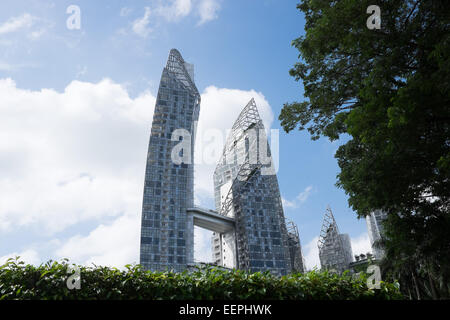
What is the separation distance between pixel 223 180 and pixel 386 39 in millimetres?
93258

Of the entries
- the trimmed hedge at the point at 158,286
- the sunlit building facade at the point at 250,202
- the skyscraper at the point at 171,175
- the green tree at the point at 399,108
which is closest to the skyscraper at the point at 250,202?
the sunlit building facade at the point at 250,202

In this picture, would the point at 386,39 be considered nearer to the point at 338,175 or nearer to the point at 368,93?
the point at 368,93

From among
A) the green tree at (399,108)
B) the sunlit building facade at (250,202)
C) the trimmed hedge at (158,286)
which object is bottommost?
the trimmed hedge at (158,286)

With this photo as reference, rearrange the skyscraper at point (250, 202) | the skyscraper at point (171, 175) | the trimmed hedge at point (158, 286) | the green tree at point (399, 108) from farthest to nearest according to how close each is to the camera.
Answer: the skyscraper at point (250, 202)
the skyscraper at point (171, 175)
the green tree at point (399, 108)
the trimmed hedge at point (158, 286)

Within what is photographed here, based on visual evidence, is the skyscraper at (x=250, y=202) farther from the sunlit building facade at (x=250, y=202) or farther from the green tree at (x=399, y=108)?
the green tree at (x=399, y=108)

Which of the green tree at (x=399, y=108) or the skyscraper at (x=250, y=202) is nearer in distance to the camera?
the green tree at (x=399, y=108)

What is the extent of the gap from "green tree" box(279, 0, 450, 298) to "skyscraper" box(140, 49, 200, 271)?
5985 centimetres

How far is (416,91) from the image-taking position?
346 inches

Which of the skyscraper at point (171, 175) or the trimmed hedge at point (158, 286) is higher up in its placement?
the skyscraper at point (171, 175)

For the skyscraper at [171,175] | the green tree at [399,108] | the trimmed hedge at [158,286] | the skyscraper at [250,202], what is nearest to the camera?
the trimmed hedge at [158,286]

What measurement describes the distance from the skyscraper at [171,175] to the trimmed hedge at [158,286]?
61.8m

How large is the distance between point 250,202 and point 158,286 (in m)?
84.1

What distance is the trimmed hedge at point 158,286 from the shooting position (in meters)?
6.95
